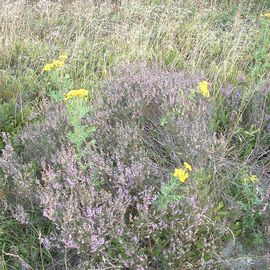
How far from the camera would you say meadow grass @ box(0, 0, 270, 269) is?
2701 mm

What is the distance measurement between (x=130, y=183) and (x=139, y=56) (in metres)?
2.44

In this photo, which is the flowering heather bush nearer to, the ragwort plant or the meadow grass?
the ragwort plant

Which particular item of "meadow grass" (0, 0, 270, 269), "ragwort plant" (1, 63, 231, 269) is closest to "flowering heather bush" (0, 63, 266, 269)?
"ragwort plant" (1, 63, 231, 269)

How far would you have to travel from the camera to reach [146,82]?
11.3 feet

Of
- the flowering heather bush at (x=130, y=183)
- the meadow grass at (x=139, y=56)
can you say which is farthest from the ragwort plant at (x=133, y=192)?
the meadow grass at (x=139, y=56)

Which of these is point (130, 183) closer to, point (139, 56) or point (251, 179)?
point (251, 179)

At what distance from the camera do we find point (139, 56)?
4.64 m

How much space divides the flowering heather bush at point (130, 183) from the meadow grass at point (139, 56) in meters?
0.15

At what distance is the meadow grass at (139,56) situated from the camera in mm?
2701

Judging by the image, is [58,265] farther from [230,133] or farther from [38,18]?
[38,18]

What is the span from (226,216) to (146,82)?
1.32 m

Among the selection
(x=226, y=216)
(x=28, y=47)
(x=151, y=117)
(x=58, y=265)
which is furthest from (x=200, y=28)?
(x=58, y=265)

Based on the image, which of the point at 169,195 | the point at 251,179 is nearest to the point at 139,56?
the point at 251,179

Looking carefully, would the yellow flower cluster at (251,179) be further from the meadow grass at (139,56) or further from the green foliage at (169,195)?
the green foliage at (169,195)
